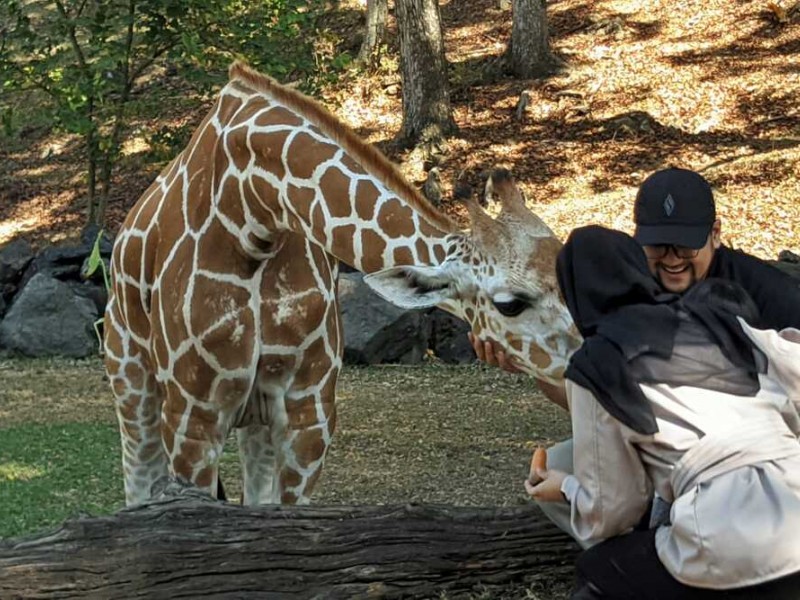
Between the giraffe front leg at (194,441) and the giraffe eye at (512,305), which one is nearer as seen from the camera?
the giraffe eye at (512,305)

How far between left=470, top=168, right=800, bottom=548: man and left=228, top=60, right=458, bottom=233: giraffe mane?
112cm

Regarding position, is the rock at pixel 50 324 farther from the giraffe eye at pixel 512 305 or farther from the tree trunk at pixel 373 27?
the giraffe eye at pixel 512 305

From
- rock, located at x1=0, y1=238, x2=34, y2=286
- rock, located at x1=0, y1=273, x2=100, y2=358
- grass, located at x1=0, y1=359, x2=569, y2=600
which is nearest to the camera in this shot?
grass, located at x1=0, y1=359, x2=569, y2=600

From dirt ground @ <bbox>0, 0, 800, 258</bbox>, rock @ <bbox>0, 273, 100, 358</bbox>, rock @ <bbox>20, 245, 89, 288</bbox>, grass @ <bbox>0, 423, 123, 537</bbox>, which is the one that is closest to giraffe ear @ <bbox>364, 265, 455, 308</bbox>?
grass @ <bbox>0, 423, 123, 537</bbox>

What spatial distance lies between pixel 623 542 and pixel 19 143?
18567mm

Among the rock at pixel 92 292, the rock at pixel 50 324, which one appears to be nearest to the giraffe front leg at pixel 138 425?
the rock at pixel 50 324

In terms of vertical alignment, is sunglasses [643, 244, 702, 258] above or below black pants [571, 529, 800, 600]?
above

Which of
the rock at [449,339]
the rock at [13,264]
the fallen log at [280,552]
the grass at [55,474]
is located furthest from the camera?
the rock at [13,264]

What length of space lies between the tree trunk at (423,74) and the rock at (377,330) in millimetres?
5303

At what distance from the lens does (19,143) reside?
20.0m

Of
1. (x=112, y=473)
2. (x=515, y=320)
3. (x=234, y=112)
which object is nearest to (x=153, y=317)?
(x=234, y=112)

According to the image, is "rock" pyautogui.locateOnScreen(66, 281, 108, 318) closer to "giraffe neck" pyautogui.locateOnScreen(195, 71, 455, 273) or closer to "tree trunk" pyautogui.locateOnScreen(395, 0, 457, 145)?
"tree trunk" pyautogui.locateOnScreen(395, 0, 457, 145)

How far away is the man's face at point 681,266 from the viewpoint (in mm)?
3340

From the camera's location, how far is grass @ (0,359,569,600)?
768 centimetres
